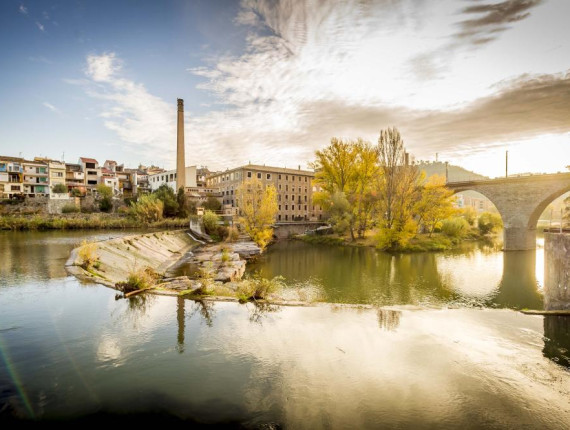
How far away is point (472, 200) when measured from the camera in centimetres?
10744

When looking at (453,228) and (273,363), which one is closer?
(273,363)

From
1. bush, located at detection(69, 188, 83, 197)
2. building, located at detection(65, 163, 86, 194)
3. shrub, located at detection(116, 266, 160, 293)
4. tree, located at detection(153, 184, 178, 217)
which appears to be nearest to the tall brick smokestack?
tree, located at detection(153, 184, 178, 217)

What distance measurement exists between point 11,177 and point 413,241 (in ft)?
253

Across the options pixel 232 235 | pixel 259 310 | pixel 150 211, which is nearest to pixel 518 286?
pixel 259 310

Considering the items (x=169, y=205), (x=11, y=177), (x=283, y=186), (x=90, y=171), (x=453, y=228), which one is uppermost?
(x=90, y=171)

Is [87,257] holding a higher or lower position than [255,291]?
higher

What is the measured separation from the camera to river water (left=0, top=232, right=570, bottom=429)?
4.72 m

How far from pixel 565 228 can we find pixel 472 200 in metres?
114

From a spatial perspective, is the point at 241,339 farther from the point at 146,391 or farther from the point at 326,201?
the point at 326,201

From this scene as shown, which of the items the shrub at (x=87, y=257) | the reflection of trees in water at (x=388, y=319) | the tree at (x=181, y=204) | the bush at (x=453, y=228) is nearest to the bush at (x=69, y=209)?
the tree at (x=181, y=204)

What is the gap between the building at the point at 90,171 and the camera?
230 ft

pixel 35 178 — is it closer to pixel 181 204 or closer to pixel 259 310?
pixel 181 204

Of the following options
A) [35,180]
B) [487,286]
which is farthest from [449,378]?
[35,180]

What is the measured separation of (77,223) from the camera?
44.7m
